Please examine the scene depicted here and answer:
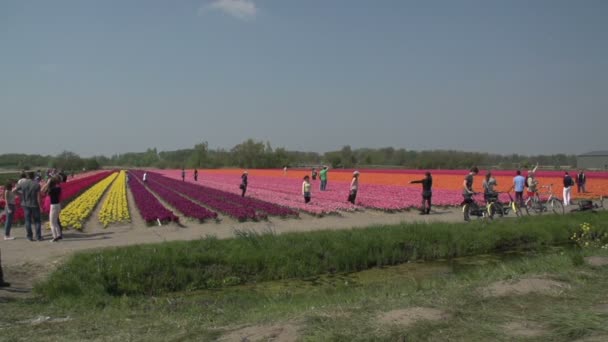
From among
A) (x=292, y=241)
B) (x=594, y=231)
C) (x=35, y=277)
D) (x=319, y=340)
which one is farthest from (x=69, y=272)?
(x=594, y=231)

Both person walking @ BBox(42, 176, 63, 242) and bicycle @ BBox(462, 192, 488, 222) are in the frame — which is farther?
bicycle @ BBox(462, 192, 488, 222)

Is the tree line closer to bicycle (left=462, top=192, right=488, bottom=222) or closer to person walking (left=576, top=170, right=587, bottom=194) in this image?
person walking (left=576, top=170, right=587, bottom=194)

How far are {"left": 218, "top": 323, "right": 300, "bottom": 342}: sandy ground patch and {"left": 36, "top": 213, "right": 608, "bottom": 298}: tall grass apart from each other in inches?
217

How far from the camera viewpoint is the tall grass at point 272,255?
10.1 meters

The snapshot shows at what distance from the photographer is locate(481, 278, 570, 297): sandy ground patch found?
6315 millimetres

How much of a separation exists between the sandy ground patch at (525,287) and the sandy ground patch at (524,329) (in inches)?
53.7

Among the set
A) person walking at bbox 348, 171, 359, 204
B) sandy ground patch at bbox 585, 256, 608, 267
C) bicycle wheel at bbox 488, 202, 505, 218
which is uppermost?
person walking at bbox 348, 171, 359, 204

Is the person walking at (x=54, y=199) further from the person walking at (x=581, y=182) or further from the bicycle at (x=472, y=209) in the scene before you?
the person walking at (x=581, y=182)

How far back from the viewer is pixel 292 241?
12.7 metres

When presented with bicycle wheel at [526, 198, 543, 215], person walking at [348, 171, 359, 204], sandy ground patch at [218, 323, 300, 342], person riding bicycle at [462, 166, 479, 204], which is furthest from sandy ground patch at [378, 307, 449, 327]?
person walking at [348, 171, 359, 204]

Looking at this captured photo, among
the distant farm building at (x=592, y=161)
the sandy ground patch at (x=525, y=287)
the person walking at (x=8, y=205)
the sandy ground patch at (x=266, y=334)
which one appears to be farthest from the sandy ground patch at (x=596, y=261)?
the distant farm building at (x=592, y=161)

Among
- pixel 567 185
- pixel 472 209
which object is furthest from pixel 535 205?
pixel 567 185

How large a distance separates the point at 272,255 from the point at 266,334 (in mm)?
6848

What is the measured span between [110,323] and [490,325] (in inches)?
199
